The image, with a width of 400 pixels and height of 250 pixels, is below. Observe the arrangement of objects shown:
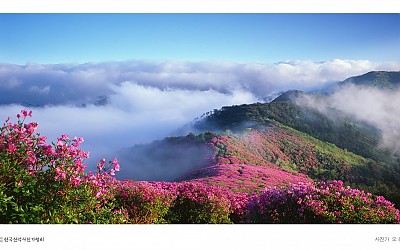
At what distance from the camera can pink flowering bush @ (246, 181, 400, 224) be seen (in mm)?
4336

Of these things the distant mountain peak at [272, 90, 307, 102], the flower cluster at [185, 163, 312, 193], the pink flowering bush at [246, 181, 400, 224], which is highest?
the distant mountain peak at [272, 90, 307, 102]

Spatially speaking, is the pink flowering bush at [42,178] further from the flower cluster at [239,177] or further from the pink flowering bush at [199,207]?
the flower cluster at [239,177]

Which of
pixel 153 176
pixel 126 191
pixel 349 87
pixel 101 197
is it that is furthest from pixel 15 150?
pixel 349 87

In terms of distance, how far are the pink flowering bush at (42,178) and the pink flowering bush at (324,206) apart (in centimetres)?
235

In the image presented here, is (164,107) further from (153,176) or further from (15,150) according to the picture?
(15,150)

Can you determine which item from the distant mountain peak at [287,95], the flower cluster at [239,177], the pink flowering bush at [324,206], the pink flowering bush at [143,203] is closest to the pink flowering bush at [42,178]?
the pink flowering bush at [143,203]

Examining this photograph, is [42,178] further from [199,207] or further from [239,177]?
[239,177]

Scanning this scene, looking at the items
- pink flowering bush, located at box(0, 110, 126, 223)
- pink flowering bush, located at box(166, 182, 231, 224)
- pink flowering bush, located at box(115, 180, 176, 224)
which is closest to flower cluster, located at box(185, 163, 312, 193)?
pink flowering bush, located at box(166, 182, 231, 224)

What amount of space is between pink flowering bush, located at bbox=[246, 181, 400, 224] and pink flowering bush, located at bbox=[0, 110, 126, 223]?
92.7 inches

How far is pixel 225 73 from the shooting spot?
7.04m

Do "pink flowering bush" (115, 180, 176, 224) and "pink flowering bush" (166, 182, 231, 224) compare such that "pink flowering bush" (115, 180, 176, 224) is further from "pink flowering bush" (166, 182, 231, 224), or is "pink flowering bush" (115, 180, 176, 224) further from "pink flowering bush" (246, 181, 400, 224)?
"pink flowering bush" (246, 181, 400, 224)

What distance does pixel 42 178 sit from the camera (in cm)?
355

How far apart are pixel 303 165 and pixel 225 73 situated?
7986 millimetres

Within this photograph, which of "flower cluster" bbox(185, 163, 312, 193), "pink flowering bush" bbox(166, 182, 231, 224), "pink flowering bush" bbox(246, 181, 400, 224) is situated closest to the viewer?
"pink flowering bush" bbox(246, 181, 400, 224)
